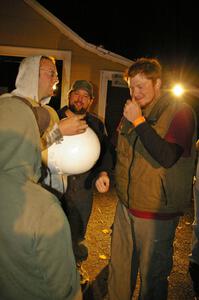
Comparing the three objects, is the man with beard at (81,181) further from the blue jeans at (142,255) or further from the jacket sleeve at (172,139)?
the jacket sleeve at (172,139)

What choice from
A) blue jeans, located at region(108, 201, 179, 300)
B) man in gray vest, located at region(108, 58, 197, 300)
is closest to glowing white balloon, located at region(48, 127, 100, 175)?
man in gray vest, located at region(108, 58, 197, 300)

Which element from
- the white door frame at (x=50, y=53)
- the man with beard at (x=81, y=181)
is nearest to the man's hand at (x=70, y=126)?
the man with beard at (x=81, y=181)

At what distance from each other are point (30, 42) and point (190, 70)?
764 centimetres

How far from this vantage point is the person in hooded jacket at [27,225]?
1265 mm

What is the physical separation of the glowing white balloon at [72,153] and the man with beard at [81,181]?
3.53 ft

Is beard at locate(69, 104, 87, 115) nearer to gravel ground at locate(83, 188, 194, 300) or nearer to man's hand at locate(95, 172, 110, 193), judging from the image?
man's hand at locate(95, 172, 110, 193)

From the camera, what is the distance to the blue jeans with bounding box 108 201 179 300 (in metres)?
2.62

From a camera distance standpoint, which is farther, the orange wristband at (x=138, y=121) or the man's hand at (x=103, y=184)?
the man's hand at (x=103, y=184)

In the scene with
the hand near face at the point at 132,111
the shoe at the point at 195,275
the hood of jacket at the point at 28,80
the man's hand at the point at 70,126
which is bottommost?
the shoe at the point at 195,275

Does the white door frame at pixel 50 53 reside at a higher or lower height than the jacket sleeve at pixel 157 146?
higher

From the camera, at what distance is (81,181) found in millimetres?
3877

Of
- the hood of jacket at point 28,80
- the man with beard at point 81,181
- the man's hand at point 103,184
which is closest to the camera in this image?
the hood of jacket at point 28,80

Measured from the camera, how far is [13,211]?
1.26m

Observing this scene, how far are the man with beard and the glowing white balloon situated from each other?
107 centimetres
